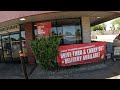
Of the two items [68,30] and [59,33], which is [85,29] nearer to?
[68,30]

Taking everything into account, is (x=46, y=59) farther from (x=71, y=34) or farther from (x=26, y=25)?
(x=26, y=25)

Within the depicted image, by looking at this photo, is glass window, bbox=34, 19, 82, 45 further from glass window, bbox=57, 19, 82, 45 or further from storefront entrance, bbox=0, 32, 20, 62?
storefront entrance, bbox=0, 32, 20, 62

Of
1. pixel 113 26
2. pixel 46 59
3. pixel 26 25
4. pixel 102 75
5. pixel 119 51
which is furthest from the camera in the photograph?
pixel 113 26

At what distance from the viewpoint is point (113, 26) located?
253ft

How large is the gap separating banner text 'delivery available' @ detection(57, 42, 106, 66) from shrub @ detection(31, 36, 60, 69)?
35 centimetres

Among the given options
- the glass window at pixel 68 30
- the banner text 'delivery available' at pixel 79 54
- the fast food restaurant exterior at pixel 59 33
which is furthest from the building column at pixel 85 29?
the banner text 'delivery available' at pixel 79 54

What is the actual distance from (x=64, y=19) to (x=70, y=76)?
13.9 feet

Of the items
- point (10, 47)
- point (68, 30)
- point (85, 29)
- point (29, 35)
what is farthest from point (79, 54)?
point (10, 47)

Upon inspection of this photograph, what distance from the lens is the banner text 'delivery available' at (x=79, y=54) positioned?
1009 cm

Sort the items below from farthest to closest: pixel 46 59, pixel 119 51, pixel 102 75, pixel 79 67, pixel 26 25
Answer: pixel 26 25 → pixel 119 51 → pixel 79 67 → pixel 46 59 → pixel 102 75

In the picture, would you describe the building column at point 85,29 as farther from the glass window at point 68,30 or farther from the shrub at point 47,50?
the shrub at point 47,50

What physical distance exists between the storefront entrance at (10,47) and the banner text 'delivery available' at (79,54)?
5.02m

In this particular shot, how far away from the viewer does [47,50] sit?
9.79 metres
